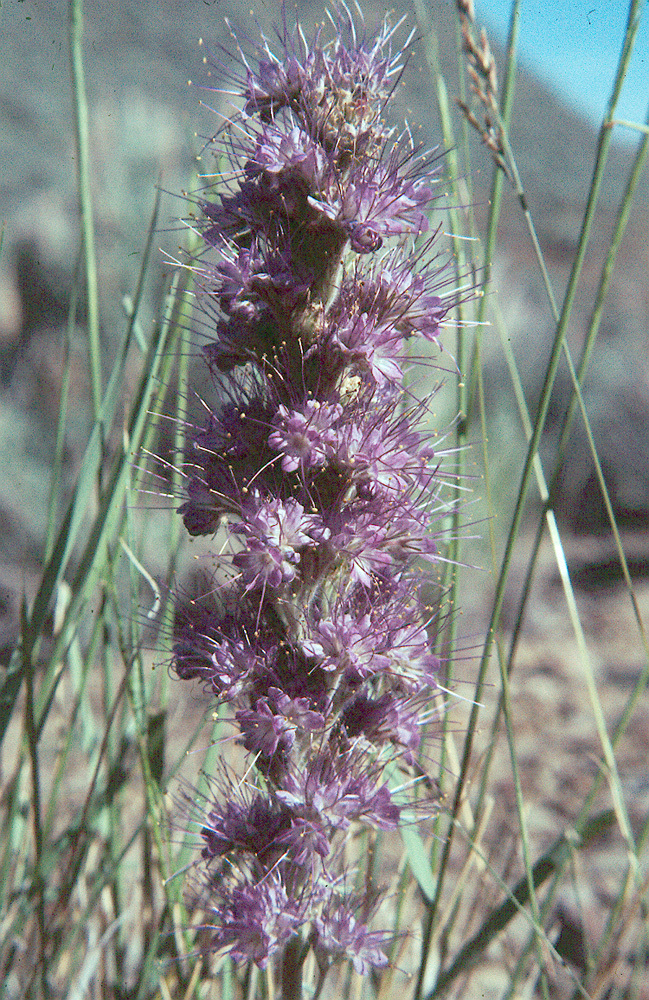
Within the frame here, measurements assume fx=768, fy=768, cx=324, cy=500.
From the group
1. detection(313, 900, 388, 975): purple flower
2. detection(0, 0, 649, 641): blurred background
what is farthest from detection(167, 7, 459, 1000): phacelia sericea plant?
detection(0, 0, 649, 641): blurred background

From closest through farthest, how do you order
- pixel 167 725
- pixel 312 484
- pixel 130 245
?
pixel 312 484 → pixel 167 725 → pixel 130 245

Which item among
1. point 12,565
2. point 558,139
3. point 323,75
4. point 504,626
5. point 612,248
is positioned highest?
point 558,139

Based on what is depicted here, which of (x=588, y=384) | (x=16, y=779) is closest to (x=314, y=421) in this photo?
(x=16, y=779)

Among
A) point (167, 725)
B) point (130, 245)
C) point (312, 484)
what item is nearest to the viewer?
point (312, 484)

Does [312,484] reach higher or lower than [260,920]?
higher

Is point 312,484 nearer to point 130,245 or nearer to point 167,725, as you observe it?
point 167,725

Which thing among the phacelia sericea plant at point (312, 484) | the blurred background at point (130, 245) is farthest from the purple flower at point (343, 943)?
the blurred background at point (130, 245)

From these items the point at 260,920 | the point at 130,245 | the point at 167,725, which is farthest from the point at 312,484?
the point at 130,245

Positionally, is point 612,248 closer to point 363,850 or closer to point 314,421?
point 314,421
